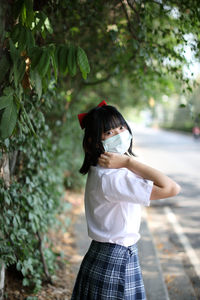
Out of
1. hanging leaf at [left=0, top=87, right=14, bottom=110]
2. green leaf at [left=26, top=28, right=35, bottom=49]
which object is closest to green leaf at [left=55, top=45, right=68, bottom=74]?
green leaf at [left=26, top=28, right=35, bottom=49]

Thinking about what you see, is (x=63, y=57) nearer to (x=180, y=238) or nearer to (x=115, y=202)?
(x=115, y=202)

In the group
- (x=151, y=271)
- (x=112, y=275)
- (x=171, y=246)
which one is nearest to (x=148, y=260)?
(x=151, y=271)

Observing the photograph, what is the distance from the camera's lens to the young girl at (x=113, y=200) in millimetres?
1657

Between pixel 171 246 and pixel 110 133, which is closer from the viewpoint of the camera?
pixel 110 133

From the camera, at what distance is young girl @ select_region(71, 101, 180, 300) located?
1.66 metres

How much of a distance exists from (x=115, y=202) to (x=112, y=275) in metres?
0.42

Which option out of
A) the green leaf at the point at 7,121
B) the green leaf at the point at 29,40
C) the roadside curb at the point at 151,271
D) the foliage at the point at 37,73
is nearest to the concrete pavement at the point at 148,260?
the roadside curb at the point at 151,271

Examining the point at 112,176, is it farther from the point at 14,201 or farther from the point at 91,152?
the point at 14,201

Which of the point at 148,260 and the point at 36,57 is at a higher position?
the point at 36,57

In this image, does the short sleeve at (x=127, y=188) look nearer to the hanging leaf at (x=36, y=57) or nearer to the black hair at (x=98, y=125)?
the black hair at (x=98, y=125)

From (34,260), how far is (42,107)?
1.55m

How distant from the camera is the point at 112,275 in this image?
1.76 metres

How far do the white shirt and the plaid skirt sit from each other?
0.22 feet

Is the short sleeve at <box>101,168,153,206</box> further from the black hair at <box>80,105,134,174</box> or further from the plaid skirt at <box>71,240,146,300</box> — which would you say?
the plaid skirt at <box>71,240,146,300</box>
